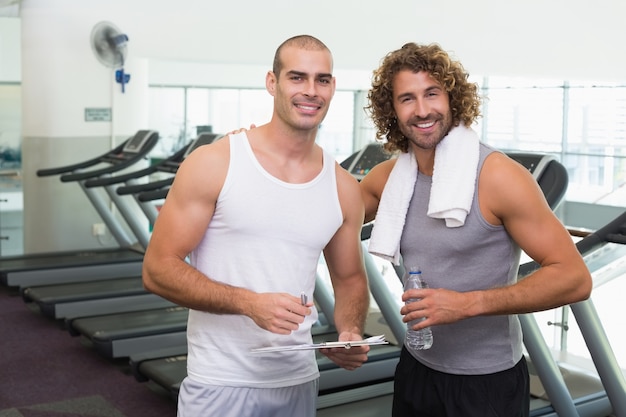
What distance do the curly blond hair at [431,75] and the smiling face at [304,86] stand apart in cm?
17

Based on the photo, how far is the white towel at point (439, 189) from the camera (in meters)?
1.98

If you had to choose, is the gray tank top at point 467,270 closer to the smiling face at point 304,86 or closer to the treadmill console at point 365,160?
the smiling face at point 304,86

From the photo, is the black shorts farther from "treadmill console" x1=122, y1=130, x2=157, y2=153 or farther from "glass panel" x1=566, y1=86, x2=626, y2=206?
"glass panel" x1=566, y1=86, x2=626, y2=206

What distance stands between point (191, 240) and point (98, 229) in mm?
5883

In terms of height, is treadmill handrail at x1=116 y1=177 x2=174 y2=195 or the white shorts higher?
treadmill handrail at x1=116 y1=177 x2=174 y2=195

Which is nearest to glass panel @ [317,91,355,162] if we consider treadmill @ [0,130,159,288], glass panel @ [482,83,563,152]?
glass panel @ [482,83,563,152]

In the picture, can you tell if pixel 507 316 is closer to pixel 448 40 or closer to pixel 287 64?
pixel 287 64

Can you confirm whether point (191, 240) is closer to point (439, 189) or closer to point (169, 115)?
point (439, 189)

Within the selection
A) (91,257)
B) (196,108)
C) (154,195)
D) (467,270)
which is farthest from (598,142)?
(467,270)

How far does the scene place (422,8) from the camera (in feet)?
24.0

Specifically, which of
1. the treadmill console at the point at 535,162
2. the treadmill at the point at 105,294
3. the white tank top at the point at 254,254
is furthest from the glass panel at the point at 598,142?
the white tank top at the point at 254,254

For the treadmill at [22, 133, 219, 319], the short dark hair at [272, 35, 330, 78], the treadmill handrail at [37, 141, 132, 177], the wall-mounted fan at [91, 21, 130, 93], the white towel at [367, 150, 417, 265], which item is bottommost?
the treadmill at [22, 133, 219, 319]

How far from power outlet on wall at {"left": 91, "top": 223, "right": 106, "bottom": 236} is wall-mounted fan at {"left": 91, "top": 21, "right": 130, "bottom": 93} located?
1306 millimetres

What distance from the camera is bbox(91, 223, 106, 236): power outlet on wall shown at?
7674 millimetres
